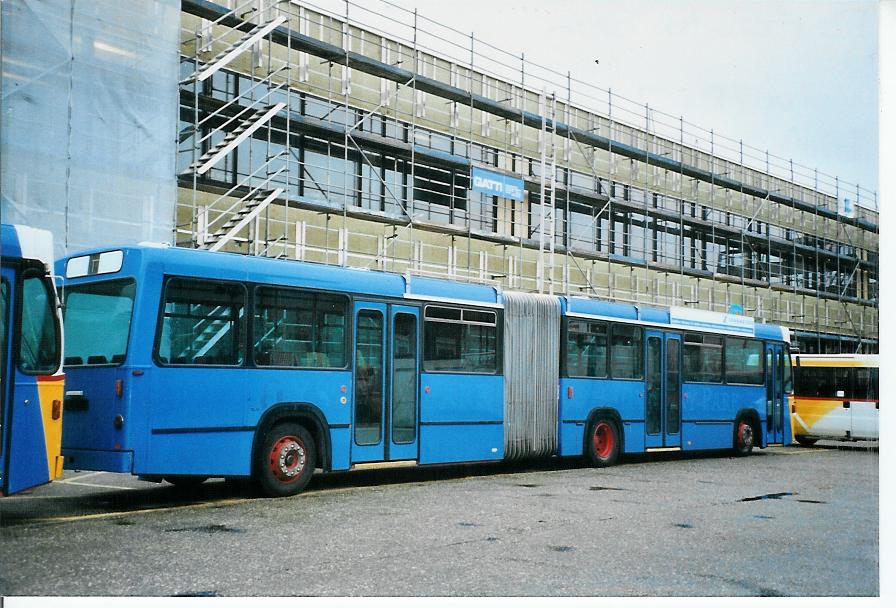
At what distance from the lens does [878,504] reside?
29.8 feet

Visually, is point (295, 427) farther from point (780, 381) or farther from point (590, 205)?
point (780, 381)

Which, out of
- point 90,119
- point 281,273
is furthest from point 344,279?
point 90,119

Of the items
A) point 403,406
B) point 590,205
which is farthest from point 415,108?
point 403,406

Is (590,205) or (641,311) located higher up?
(590,205)

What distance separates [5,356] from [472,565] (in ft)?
14.0

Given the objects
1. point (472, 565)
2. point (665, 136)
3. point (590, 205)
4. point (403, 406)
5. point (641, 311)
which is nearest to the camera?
point (472, 565)

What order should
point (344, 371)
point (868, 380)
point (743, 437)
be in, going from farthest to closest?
point (743, 437)
point (344, 371)
point (868, 380)

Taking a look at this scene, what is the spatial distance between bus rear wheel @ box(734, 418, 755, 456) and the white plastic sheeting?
11303mm

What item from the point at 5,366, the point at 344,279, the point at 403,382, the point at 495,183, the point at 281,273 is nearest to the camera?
the point at 5,366

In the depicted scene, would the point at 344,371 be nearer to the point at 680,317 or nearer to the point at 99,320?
the point at 99,320

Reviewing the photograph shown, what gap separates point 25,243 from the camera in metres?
8.49

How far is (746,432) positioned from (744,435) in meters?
0.13

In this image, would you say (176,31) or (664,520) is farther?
(176,31)

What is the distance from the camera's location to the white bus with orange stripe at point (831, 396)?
→ 10.6 meters
